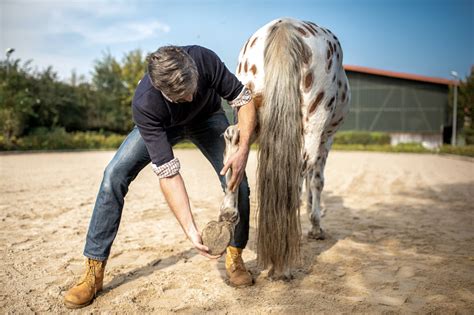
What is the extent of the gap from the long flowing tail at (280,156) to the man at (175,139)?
157 millimetres

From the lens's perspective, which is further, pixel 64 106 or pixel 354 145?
pixel 64 106

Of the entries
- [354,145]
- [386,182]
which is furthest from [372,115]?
[386,182]

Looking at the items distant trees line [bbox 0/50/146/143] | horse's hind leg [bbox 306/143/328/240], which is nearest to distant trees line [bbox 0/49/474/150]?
distant trees line [bbox 0/50/146/143]

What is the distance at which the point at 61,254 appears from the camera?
142 inches

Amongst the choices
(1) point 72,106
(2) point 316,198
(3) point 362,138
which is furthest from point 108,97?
(2) point 316,198

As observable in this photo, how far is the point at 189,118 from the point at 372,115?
28.4 m

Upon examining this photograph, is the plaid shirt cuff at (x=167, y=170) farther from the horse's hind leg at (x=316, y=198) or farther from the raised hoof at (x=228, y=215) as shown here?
the horse's hind leg at (x=316, y=198)

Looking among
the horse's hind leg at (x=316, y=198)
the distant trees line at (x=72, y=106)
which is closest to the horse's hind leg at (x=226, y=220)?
the horse's hind leg at (x=316, y=198)

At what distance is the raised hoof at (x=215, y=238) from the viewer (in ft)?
7.72

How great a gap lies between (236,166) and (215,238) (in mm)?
498

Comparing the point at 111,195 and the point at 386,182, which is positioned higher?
the point at 111,195

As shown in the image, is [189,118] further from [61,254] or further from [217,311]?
[61,254]

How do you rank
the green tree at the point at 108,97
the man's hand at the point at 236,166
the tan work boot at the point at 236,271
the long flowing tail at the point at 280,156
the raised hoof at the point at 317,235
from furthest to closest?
the green tree at the point at 108,97, the raised hoof at the point at 317,235, the tan work boot at the point at 236,271, the long flowing tail at the point at 280,156, the man's hand at the point at 236,166

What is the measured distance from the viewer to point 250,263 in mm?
3453
